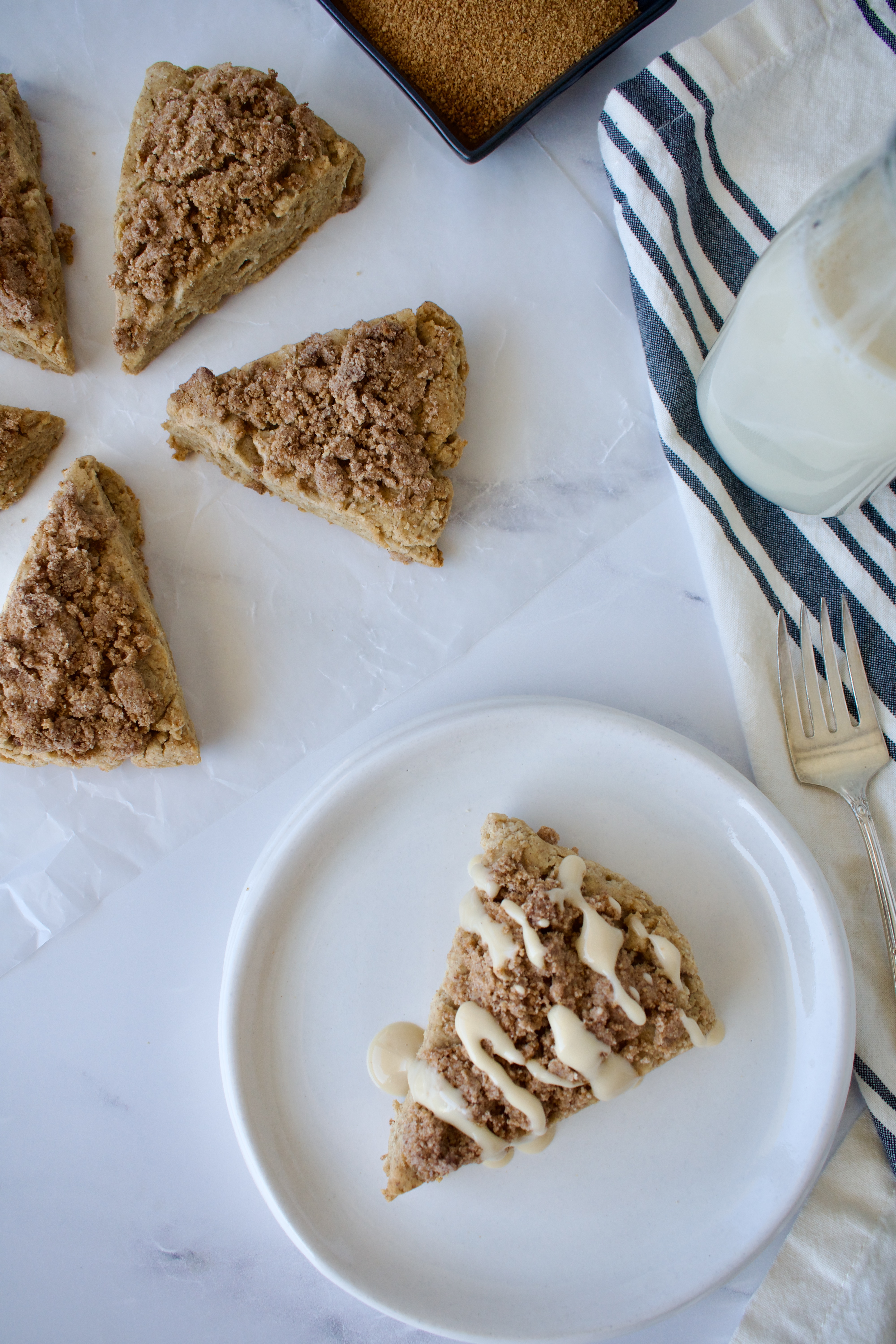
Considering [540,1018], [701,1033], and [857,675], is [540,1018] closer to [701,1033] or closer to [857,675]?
[701,1033]

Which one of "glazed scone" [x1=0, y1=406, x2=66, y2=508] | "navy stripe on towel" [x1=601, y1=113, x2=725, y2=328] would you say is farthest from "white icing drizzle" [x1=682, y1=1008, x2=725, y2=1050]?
"glazed scone" [x1=0, y1=406, x2=66, y2=508]

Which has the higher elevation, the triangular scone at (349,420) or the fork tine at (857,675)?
the fork tine at (857,675)

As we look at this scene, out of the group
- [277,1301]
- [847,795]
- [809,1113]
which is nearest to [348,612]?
[847,795]

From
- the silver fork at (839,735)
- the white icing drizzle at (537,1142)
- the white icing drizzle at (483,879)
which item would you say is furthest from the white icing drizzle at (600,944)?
the silver fork at (839,735)

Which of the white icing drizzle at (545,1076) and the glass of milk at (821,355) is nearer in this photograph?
the glass of milk at (821,355)

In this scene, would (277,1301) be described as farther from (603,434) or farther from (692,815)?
(603,434)

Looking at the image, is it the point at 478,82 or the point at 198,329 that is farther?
the point at 198,329

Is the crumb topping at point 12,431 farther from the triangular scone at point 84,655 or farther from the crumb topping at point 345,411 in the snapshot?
the crumb topping at point 345,411
